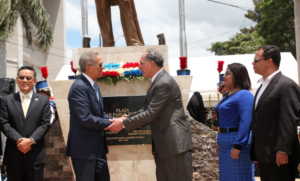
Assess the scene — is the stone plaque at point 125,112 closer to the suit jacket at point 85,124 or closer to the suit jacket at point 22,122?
the suit jacket at point 22,122

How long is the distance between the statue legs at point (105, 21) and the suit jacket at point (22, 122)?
2555mm

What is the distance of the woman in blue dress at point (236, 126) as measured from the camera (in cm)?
412

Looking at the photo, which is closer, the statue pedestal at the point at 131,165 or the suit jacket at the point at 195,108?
the statue pedestal at the point at 131,165

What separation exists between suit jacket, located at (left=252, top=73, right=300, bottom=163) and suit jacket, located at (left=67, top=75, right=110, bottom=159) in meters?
1.43

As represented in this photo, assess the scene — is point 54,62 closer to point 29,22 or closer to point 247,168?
point 29,22

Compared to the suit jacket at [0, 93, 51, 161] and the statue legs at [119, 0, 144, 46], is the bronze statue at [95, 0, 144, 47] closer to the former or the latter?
the statue legs at [119, 0, 144, 46]

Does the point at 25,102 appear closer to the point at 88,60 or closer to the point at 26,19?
the point at 88,60

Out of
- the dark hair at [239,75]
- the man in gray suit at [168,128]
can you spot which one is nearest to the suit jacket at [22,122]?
the man in gray suit at [168,128]

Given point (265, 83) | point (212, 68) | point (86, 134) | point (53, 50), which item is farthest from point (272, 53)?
point (53, 50)

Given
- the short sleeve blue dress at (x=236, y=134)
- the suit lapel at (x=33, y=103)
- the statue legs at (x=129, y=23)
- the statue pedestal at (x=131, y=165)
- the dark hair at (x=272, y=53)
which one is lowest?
the statue pedestal at (x=131, y=165)

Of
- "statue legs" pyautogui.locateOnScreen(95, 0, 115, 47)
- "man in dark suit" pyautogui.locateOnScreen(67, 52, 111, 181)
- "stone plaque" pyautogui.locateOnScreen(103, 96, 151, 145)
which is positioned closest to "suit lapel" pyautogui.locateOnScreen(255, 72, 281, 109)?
"man in dark suit" pyautogui.locateOnScreen(67, 52, 111, 181)

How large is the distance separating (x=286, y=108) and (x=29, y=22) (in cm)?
1520

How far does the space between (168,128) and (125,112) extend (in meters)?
2.45

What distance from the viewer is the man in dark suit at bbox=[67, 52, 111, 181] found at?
411 cm
